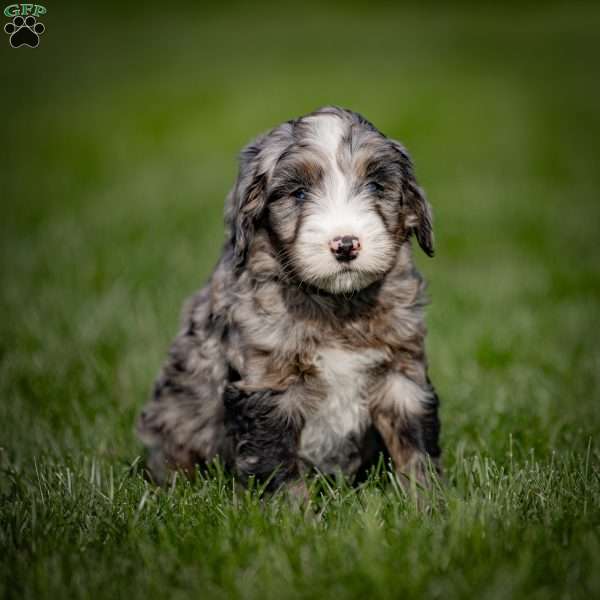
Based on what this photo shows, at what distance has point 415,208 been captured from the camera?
3.57m

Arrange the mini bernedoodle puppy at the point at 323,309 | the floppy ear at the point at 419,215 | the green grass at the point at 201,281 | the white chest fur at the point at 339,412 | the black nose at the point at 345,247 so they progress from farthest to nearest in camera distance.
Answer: the floppy ear at the point at 419,215, the white chest fur at the point at 339,412, the mini bernedoodle puppy at the point at 323,309, the black nose at the point at 345,247, the green grass at the point at 201,281

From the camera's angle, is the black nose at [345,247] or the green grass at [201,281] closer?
the green grass at [201,281]

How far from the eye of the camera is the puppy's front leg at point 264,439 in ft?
11.0

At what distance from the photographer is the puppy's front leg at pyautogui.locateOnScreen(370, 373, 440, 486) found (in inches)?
136

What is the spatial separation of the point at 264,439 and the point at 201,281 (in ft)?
13.2

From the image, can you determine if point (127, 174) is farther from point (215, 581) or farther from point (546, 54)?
point (546, 54)

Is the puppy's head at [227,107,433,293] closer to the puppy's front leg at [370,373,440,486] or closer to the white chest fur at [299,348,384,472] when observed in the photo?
the white chest fur at [299,348,384,472]

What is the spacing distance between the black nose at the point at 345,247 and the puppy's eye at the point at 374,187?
0.93ft

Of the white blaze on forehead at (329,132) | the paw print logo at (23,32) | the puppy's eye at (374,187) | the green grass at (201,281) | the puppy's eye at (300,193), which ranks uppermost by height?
the paw print logo at (23,32)

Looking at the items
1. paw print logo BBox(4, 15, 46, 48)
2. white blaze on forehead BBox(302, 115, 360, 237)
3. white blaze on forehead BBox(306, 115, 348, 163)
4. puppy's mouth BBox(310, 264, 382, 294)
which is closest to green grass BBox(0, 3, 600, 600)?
puppy's mouth BBox(310, 264, 382, 294)

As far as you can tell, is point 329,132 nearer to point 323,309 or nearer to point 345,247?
point 345,247

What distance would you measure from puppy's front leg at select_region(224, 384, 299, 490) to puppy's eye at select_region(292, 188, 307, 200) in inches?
30.7

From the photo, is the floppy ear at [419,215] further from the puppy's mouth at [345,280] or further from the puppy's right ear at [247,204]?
the puppy's right ear at [247,204]

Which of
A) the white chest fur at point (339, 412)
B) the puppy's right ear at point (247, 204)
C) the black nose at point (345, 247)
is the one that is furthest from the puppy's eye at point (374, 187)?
the white chest fur at point (339, 412)
